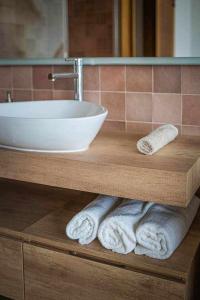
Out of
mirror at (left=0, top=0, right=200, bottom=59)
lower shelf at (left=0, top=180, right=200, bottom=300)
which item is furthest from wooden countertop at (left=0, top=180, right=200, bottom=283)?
mirror at (left=0, top=0, right=200, bottom=59)

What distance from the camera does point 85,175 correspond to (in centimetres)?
133

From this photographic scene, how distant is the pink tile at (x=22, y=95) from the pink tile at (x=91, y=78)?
32 centimetres

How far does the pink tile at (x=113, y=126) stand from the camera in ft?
6.07

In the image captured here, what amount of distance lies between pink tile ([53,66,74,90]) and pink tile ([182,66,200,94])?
0.55 m

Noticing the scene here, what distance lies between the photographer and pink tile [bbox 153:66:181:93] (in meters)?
1.68

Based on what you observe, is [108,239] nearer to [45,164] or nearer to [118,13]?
[45,164]

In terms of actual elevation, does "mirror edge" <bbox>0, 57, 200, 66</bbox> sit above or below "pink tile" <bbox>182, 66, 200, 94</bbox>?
above

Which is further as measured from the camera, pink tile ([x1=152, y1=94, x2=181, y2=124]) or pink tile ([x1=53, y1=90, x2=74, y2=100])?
pink tile ([x1=53, y1=90, x2=74, y2=100])

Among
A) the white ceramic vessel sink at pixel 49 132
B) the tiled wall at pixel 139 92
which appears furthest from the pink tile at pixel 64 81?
the white ceramic vessel sink at pixel 49 132

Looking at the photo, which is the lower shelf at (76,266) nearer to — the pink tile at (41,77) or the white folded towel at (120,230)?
the white folded towel at (120,230)

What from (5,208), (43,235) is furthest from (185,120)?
(5,208)

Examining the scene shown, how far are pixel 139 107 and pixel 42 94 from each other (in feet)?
1.70

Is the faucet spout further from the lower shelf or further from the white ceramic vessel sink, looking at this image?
the lower shelf

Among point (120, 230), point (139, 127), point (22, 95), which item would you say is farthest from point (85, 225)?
point (22, 95)
